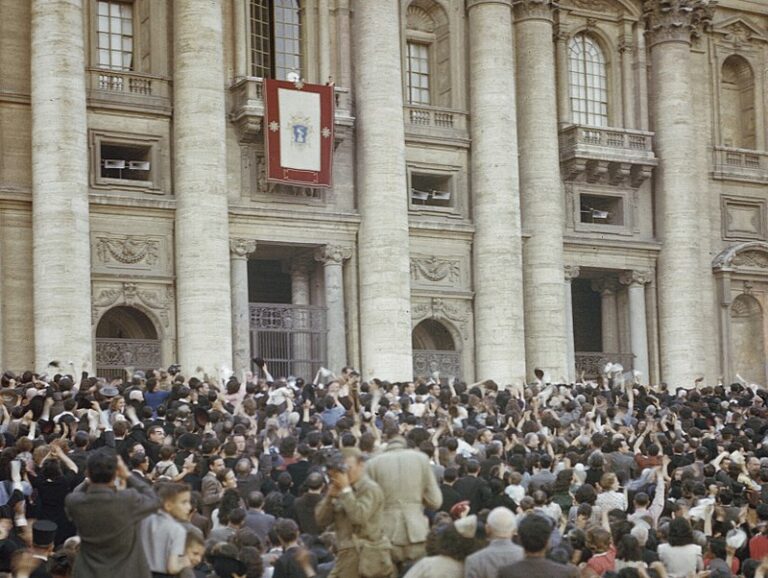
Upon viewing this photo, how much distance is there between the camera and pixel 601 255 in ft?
146

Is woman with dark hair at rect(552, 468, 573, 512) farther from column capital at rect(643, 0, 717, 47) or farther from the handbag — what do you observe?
column capital at rect(643, 0, 717, 47)

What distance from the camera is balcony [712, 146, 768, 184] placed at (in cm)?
4672

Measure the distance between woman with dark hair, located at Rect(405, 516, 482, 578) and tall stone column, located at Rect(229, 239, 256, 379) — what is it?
26.5 m

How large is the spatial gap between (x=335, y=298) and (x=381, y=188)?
312cm

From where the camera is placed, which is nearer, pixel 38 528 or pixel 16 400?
pixel 38 528

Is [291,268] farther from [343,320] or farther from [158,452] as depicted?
[158,452]

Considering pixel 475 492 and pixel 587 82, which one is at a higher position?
pixel 587 82

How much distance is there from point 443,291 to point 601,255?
233 inches

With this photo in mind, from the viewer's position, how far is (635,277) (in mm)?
44844

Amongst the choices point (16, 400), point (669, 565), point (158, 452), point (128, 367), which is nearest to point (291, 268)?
point (128, 367)

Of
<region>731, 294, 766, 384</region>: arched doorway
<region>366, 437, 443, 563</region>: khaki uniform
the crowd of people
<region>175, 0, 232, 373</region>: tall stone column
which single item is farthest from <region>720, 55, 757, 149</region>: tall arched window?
<region>366, 437, 443, 563</region>: khaki uniform

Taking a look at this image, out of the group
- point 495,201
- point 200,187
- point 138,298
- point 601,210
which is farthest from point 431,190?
point 138,298

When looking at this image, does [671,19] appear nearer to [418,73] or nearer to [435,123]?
[418,73]

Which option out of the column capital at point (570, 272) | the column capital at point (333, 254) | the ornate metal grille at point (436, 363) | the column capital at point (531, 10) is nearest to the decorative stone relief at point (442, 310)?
the ornate metal grille at point (436, 363)
